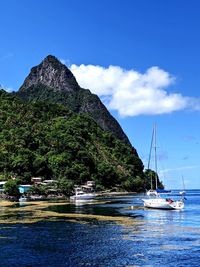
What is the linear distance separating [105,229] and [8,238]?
14387mm

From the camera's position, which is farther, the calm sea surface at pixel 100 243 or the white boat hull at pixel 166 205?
the white boat hull at pixel 166 205

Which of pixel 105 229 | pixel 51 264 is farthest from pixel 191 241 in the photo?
pixel 51 264

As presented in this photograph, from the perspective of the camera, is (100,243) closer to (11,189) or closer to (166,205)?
(166,205)

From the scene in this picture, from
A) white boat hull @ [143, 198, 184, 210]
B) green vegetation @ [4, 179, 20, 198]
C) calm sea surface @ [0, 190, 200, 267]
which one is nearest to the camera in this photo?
calm sea surface @ [0, 190, 200, 267]

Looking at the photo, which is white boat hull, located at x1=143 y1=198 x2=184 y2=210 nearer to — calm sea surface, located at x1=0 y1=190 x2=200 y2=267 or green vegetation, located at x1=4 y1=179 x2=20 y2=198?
calm sea surface, located at x1=0 y1=190 x2=200 y2=267

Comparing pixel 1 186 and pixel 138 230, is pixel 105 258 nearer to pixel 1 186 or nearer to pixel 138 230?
pixel 138 230

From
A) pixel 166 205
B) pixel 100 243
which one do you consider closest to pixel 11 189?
pixel 166 205

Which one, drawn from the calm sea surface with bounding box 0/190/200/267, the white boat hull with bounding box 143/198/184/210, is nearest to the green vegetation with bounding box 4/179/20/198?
the white boat hull with bounding box 143/198/184/210

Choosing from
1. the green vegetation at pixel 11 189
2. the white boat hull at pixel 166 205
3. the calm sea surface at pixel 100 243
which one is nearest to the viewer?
the calm sea surface at pixel 100 243

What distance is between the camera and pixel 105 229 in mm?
56938

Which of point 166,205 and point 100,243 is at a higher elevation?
point 166,205

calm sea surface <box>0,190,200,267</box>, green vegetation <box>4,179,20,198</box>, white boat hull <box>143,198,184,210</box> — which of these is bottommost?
calm sea surface <box>0,190,200,267</box>

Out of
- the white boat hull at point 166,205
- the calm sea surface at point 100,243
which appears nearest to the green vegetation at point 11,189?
the white boat hull at point 166,205

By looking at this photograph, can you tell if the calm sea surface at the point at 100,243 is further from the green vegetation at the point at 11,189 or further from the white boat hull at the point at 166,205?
the green vegetation at the point at 11,189
